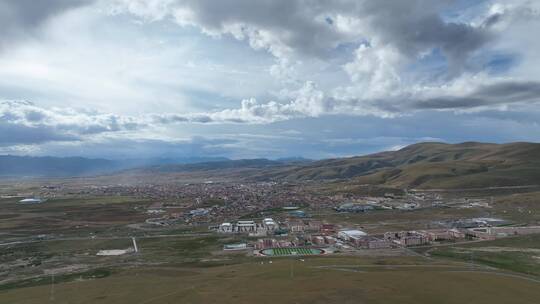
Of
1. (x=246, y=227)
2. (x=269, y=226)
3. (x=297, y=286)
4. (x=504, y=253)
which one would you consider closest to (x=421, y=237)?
(x=504, y=253)

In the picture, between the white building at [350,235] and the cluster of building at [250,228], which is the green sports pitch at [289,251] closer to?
the white building at [350,235]

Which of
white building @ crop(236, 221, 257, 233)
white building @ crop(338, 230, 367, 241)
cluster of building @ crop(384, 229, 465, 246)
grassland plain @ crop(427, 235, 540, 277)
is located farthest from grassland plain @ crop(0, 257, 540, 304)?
white building @ crop(236, 221, 257, 233)

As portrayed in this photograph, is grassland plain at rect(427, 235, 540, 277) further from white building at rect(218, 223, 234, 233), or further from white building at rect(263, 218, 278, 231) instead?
white building at rect(218, 223, 234, 233)

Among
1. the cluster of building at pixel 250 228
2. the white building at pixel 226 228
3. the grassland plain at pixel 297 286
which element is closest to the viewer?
the grassland plain at pixel 297 286

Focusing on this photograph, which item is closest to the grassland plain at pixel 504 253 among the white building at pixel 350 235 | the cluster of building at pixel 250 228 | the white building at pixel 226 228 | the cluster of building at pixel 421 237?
the cluster of building at pixel 421 237

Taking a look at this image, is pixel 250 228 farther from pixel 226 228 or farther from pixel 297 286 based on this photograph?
pixel 297 286

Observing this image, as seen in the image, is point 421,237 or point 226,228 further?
point 226,228

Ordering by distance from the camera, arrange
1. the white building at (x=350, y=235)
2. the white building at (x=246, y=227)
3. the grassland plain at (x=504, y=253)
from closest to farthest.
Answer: the grassland plain at (x=504, y=253) < the white building at (x=350, y=235) < the white building at (x=246, y=227)
